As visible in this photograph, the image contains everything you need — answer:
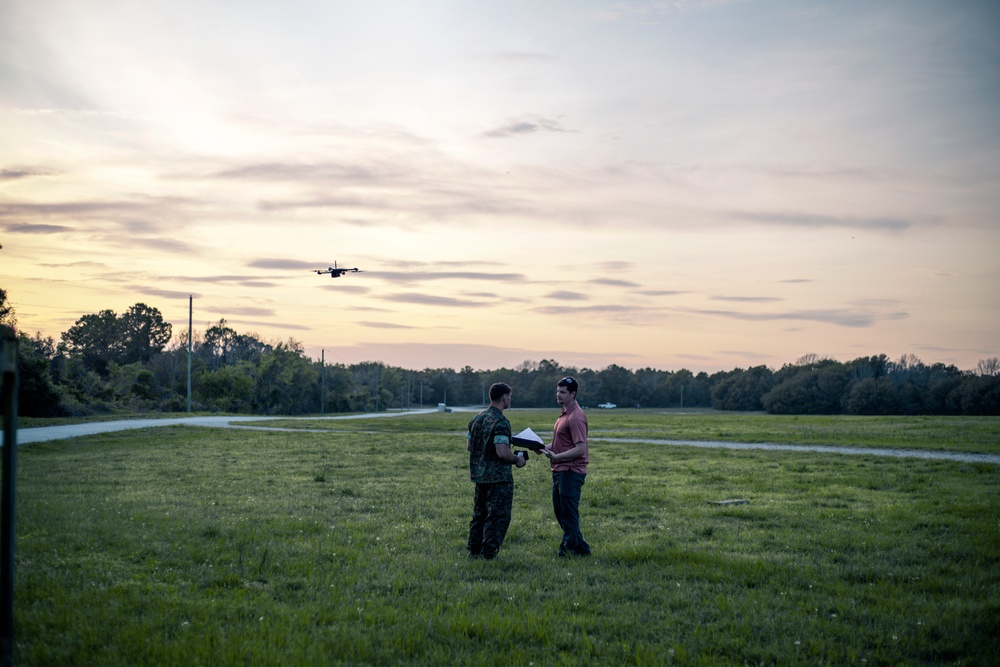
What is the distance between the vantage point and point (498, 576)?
28.5 feet

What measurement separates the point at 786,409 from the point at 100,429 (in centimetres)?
10960

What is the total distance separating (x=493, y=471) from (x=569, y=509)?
3.89 ft

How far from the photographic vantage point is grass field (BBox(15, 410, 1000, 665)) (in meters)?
6.32

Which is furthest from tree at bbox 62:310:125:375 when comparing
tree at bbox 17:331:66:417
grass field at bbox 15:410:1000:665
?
grass field at bbox 15:410:1000:665

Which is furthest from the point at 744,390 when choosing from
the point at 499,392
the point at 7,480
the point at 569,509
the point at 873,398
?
the point at 7,480

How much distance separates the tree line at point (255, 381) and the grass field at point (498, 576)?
3997 cm

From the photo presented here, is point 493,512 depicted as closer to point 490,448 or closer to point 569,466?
point 490,448

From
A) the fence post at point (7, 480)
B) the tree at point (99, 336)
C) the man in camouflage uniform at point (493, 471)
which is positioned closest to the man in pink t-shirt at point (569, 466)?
the man in camouflage uniform at point (493, 471)

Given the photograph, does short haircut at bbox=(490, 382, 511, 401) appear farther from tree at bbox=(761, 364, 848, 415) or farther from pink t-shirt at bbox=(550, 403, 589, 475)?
tree at bbox=(761, 364, 848, 415)

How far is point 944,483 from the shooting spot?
56.7ft

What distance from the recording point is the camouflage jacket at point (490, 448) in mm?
9367

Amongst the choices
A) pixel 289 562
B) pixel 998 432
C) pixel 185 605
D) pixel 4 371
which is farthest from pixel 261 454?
pixel 998 432

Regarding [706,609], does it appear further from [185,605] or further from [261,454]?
[261,454]

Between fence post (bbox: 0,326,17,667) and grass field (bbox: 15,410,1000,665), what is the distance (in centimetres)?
190
